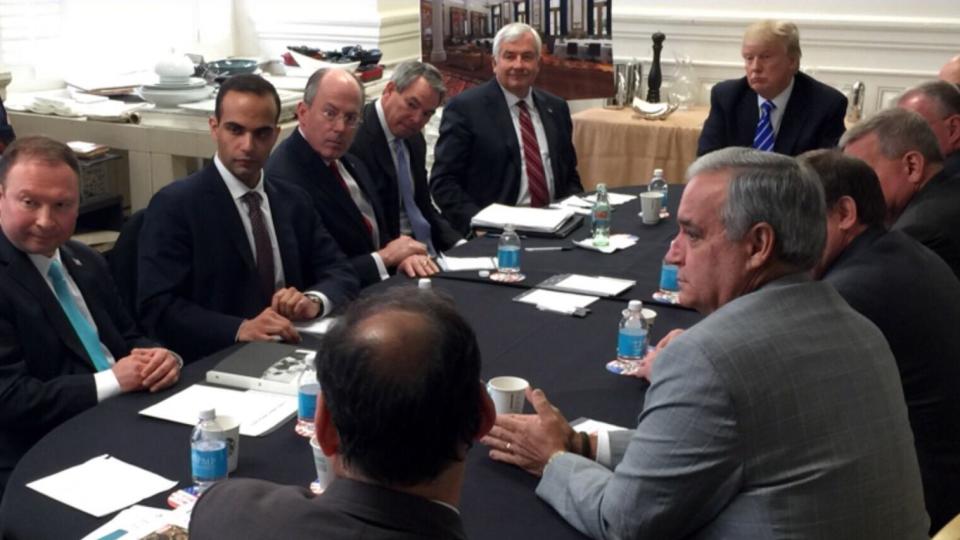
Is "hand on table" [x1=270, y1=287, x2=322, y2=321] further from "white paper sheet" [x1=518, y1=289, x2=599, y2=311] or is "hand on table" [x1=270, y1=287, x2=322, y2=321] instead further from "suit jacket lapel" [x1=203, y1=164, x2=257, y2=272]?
"white paper sheet" [x1=518, y1=289, x2=599, y2=311]

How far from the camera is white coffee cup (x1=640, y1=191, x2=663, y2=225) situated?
416cm

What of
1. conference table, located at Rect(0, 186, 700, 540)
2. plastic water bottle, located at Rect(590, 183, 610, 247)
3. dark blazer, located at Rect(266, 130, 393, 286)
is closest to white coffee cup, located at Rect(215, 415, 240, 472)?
conference table, located at Rect(0, 186, 700, 540)

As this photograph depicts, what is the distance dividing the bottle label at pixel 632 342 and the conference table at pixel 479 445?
57mm

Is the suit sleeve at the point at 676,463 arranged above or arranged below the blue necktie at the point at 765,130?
below

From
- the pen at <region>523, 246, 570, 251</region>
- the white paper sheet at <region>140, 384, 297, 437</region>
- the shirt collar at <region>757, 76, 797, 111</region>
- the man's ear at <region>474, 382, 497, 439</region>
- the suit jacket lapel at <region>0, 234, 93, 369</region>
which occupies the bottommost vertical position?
the white paper sheet at <region>140, 384, 297, 437</region>

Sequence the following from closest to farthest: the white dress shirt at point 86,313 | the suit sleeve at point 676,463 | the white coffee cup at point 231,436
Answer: the suit sleeve at point 676,463, the white coffee cup at point 231,436, the white dress shirt at point 86,313

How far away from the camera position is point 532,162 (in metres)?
4.96

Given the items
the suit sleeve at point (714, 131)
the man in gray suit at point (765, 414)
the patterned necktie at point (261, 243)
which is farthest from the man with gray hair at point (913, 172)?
the suit sleeve at point (714, 131)

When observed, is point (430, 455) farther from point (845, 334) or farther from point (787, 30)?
point (787, 30)

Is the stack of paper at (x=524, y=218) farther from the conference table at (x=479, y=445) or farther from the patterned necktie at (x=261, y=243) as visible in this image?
the patterned necktie at (x=261, y=243)

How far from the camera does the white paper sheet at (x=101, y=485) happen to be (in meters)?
1.89

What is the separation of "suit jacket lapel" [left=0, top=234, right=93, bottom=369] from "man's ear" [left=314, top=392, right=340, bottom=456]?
1.50 metres

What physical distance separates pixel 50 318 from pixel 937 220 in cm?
245

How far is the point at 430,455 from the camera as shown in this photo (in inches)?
50.4
